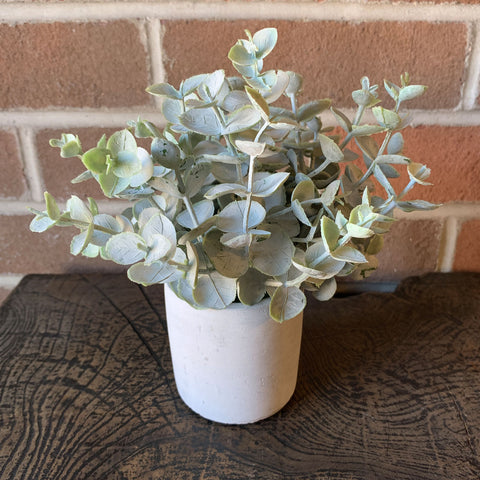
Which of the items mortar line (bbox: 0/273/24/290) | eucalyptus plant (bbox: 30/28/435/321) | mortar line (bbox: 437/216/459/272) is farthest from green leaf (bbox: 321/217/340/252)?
mortar line (bbox: 0/273/24/290)

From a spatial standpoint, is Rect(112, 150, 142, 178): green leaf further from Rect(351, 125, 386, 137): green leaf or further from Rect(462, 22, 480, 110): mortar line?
Rect(462, 22, 480, 110): mortar line

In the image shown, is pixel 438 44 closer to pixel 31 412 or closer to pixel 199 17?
pixel 199 17

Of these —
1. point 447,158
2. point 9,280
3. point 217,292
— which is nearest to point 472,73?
point 447,158

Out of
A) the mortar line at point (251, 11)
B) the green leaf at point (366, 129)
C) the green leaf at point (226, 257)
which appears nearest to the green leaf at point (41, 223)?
the green leaf at point (226, 257)

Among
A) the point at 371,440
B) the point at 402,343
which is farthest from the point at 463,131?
the point at 371,440

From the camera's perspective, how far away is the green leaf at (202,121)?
1.02 feet

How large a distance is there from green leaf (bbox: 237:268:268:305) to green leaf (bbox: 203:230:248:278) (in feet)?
0.08

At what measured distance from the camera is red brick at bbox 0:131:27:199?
2.00ft

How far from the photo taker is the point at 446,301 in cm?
58

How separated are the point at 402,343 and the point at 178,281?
28 centimetres

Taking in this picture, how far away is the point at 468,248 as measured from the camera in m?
0.65

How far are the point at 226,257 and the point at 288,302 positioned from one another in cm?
6

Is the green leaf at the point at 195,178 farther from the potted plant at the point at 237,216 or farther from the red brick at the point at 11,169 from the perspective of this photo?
the red brick at the point at 11,169

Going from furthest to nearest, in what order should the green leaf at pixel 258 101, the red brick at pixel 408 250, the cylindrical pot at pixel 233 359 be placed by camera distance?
the red brick at pixel 408 250
the cylindrical pot at pixel 233 359
the green leaf at pixel 258 101
